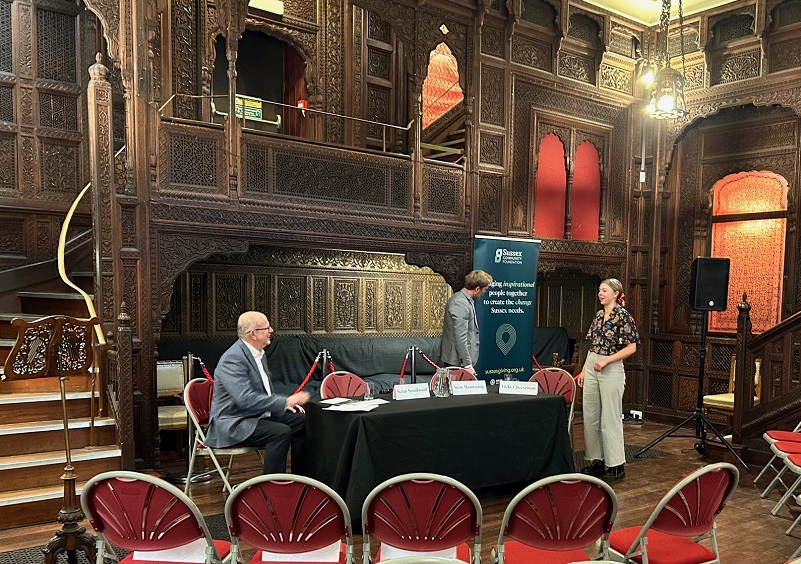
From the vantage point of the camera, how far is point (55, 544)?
3430 millimetres

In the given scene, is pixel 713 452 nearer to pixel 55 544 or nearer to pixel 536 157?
pixel 536 157

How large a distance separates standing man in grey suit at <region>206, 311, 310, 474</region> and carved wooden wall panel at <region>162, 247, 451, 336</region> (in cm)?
332

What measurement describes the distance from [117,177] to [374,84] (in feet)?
13.3

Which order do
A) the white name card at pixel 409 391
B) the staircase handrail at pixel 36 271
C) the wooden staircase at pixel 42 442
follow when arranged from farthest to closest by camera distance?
the staircase handrail at pixel 36 271 < the white name card at pixel 409 391 < the wooden staircase at pixel 42 442

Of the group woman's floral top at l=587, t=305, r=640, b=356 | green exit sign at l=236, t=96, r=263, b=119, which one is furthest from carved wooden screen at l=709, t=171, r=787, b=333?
green exit sign at l=236, t=96, r=263, b=119

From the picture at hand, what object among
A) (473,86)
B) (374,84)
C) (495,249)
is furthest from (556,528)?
(374,84)

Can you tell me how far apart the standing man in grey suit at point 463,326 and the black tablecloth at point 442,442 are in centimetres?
85

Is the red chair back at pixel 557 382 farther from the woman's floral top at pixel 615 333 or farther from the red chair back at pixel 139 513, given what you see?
the red chair back at pixel 139 513

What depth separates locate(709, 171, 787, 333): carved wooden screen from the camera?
8.01 metres

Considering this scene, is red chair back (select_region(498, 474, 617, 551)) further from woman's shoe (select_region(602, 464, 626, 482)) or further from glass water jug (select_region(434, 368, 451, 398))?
woman's shoe (select_region(602, 464, 626, 482))

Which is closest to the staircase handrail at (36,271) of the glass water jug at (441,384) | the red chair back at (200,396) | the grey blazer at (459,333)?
the red chair back at (200,396)

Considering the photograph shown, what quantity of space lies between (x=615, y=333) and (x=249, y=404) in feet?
9.97

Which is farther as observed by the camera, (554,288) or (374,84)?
(554,288)

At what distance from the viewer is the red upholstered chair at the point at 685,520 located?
254 cm
